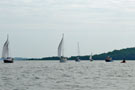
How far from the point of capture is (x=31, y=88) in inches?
2333

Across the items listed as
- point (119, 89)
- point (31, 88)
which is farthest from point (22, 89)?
point (119, 89)

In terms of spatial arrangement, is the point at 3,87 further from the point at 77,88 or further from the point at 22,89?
the point at 77,88

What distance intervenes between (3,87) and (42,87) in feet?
18.9

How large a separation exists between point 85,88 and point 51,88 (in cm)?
492

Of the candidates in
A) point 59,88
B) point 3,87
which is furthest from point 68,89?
point 3,87

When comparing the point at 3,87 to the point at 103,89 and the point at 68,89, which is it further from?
the point at 103,89

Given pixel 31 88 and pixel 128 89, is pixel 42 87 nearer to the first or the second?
pixel 31 88

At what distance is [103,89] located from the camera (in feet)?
190

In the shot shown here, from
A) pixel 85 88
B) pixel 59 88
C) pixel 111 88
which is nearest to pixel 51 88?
pixel 59 88

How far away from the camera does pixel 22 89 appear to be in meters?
58.2

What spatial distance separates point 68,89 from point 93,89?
Result: 140 inches

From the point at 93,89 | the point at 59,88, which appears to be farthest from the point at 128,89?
the point at 59,88

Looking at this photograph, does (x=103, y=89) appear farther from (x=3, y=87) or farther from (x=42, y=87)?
(x=3, y=87)

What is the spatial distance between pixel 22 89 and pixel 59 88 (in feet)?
17.8
